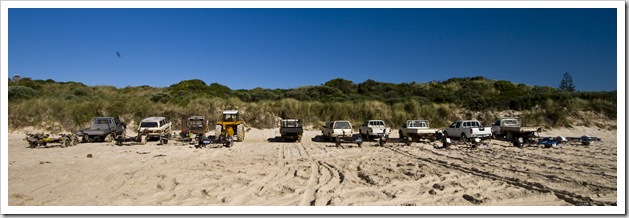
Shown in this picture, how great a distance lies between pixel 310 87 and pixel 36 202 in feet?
168

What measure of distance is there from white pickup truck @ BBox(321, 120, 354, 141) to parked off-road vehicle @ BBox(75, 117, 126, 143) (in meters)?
11.7

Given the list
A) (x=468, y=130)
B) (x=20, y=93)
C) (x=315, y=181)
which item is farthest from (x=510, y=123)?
(x=20, y=93)

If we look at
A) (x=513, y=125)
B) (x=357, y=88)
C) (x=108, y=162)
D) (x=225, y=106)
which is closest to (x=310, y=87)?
(x=357, y=88)

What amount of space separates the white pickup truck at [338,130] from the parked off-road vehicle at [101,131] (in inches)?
461

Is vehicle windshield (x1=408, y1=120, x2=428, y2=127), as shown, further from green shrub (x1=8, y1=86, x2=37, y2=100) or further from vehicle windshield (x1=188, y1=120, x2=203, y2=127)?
green shrub (x1=8, y1=86, x2=37, y2=100)

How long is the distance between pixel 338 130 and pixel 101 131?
12.5 meters

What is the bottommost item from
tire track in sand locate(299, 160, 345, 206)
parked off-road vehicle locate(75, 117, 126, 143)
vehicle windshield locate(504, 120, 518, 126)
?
tire track in sand locate(299, 160, 345, 206)

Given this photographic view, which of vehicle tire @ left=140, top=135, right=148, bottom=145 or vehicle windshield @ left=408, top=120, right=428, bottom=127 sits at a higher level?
vehicle windshield @ left=408, top=120, right=428, bottom=127

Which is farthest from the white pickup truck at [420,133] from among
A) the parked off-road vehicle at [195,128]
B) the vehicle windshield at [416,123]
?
the parked off-road vehicle at [195,128]

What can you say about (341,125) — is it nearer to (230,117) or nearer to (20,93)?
(230,117)

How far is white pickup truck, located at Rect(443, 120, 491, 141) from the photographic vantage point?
20.3 m

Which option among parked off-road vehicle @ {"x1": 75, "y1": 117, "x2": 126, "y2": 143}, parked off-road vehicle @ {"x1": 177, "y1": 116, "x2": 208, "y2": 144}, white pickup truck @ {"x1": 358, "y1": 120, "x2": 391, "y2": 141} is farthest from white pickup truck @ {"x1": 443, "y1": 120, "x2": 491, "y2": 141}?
parked off-road vehicle @ {"x1": 75, "y1": 117, "x2": 126, "y2": 143}

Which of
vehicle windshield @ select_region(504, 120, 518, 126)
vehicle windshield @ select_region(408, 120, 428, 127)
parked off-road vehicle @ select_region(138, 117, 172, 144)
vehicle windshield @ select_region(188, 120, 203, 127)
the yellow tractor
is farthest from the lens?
vehicle windshield @ select_region(504, 120, 518, 126)

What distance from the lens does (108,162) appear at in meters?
12.4
